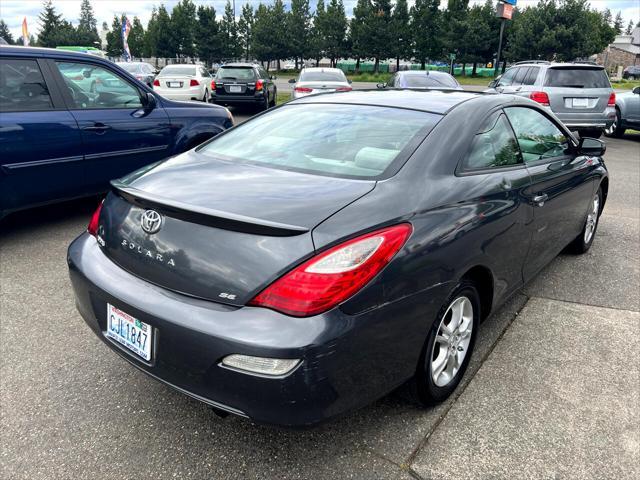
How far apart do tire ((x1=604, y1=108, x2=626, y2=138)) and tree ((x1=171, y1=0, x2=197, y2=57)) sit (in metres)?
59.7

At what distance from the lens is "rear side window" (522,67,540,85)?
11.2m

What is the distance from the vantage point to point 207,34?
63094 mm

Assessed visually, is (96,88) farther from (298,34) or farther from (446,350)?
(298,34)

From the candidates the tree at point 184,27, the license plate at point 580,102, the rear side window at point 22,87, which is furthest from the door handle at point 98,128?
the tree at point 184,27

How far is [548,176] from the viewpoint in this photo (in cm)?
334

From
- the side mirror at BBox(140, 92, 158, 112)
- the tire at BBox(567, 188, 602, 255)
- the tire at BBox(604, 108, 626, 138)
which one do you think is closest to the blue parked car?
the side mirror at BBox(140, 92, 158, 112)

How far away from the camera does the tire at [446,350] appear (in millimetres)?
2316

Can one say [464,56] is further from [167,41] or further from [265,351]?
[265,351]

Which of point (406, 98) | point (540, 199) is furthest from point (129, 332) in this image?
point (540, 199)

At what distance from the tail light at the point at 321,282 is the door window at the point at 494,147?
39.6 inches

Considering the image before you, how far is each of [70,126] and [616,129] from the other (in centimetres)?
1312

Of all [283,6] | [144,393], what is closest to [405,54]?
[283,6]

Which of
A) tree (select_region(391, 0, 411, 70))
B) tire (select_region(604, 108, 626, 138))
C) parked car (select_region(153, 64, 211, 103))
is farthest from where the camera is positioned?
tree (select_region(391, 0, 411, 70))

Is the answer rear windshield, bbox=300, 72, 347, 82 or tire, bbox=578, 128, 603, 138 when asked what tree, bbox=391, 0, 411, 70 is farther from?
tire, bbox=578, 128, 603, 138
